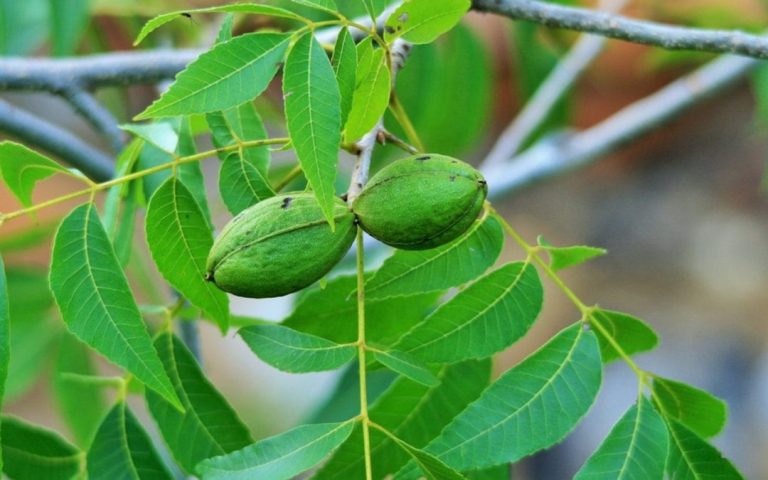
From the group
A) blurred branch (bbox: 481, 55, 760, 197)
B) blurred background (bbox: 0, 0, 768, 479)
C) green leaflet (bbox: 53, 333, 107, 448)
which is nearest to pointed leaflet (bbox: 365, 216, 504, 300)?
green leaflet (bbox: 53, 333, 107, 448)

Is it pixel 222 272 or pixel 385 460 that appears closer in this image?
pixel 222 272

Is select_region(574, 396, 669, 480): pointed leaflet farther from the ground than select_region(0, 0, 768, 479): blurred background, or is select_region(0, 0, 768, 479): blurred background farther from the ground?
select_region(574, 396, 669, 480): pointed leaflet

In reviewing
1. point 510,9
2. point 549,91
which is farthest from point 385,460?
point 549,91

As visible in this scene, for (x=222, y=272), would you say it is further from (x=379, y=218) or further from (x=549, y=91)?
(x=549, y=91)

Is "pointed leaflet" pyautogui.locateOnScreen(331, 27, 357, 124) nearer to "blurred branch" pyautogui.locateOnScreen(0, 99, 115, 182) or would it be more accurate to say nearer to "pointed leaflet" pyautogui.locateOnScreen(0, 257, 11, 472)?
"pointed leaflet" pyautogui.locateOnScreen(0, 257, 11, 472)

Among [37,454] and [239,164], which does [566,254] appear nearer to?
[239,164]

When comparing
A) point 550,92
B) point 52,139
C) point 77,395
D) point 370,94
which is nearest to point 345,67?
point 370,94
